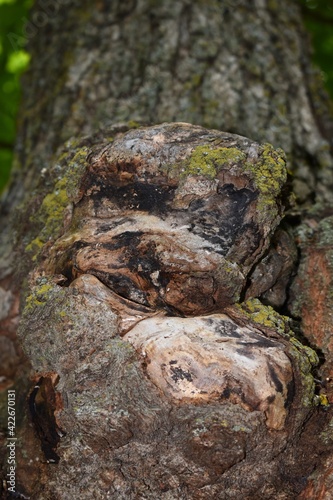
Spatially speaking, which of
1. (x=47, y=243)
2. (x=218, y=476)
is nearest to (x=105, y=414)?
(x=218, y=476)

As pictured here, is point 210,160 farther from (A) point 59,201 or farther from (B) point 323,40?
(B) point 323,40

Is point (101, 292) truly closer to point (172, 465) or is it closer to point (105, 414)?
point (105, 414)

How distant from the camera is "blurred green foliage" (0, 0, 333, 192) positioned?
3.95 metres

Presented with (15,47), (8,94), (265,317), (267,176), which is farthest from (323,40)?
(265,317)

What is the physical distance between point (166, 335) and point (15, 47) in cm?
325

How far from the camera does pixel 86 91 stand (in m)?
2.49

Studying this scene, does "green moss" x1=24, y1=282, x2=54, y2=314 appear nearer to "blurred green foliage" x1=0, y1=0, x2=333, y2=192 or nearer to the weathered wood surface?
the weathered wood surface

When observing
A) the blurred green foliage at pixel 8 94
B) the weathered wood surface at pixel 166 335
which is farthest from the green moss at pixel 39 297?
the blurred green foliage at pixel 8 94

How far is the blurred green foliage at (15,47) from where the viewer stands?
3.95 m

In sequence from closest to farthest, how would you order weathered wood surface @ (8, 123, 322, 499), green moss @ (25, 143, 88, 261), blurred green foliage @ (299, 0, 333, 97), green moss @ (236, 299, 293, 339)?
weathered wood surface @ (8, 123, 322, 499) < green moss @ (236, 299, 293, 339) < green moss @ (25, 143, 88, 261) < blurred green foliage @ (299, 0, 333, 97)

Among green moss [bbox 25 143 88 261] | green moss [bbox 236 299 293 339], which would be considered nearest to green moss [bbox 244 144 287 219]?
green moss [bbox 236 299 293 339]

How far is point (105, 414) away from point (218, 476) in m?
0.30

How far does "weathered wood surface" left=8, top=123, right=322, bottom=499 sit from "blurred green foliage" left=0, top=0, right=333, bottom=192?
256 centimetres

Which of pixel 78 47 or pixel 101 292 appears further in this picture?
pixel 78 47
